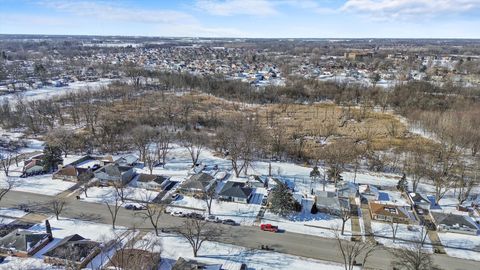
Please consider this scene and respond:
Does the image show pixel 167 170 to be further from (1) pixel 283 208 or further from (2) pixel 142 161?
(1) pixel 283 208

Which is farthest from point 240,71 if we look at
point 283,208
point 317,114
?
point 283,208

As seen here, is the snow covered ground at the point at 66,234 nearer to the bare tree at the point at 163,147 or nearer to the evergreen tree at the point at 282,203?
the evergreen tree at the point at 282,203

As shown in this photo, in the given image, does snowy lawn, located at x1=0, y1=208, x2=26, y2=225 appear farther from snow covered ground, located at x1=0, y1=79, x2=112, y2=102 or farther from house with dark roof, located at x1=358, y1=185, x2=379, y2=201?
snow covered ground, located at x1=0, y1=79, x2=112, y2=102

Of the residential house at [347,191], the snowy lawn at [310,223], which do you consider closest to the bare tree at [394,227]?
the snowy lawn at [310,223]

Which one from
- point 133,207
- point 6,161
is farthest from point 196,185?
point 6,161

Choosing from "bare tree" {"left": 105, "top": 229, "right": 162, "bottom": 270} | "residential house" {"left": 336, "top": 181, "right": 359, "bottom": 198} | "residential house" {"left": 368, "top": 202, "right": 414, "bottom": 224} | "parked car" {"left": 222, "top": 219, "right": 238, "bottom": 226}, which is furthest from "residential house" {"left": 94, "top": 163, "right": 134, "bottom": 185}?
"residential house" {"left": 368, "top": 202, "right": 414, "bottom": 224}
